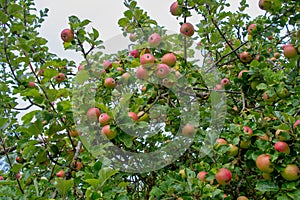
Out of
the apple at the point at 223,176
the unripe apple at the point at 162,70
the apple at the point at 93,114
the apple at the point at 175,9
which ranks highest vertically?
the apple at the point at 175,9

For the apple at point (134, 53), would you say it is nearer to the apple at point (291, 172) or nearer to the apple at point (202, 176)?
the apple at point (202, 176)

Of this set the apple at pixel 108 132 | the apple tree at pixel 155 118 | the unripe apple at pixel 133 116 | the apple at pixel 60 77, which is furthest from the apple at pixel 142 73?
the apple at pixel 60 77

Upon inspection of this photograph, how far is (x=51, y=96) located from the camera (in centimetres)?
168

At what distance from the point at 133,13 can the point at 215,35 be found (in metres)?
0.69

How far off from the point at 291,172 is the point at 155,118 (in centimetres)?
94

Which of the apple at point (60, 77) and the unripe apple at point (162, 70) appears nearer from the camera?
the unripe apple at point (162, 70)

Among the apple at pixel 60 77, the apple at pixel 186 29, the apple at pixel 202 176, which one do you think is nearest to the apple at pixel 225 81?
the apple at pixel 186 29

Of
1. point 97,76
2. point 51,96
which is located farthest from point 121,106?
point 97,76

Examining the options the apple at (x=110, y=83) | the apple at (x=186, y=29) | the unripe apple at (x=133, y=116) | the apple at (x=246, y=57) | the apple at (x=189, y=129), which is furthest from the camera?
the apple at (x=246, y=57)

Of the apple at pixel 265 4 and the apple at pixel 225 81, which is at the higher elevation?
the apple at pixel 265 4

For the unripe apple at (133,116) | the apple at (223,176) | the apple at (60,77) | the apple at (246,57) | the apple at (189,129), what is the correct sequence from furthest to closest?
the apple at (60,77)
the apple at (246,57)
the apple at (189,129)
the unripe apple at (133,116)
the apple at (223,176)

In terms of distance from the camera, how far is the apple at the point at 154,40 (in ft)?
7.23

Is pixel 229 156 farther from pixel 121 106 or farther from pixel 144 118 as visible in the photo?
pixel 121 106

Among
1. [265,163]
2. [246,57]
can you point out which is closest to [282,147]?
[265,163]
